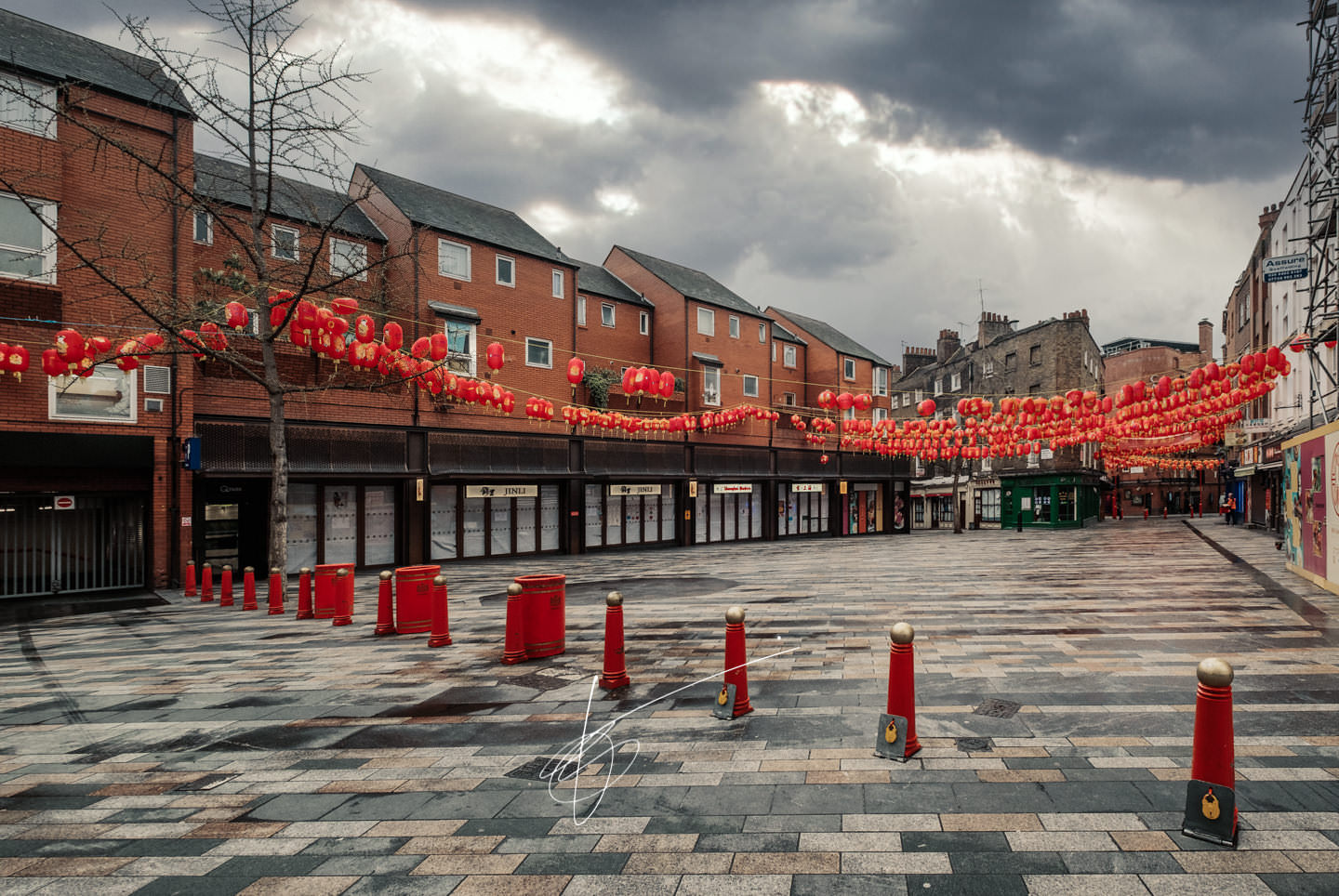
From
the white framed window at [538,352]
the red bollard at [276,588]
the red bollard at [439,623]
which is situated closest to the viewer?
the red bollard at [439,623]

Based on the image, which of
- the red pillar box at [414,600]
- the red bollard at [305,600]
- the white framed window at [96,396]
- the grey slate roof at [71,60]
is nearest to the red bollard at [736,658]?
the red pillar box at [414,600]

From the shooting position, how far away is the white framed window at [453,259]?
76.7ft

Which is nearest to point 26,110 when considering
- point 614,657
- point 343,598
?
point 343,598

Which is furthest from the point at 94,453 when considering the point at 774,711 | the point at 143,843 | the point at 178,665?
the point at 774,711

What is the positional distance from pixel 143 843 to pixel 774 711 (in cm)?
472

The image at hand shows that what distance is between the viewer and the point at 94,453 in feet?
50.8

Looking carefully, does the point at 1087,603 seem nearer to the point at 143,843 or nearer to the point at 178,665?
the point at 143,843

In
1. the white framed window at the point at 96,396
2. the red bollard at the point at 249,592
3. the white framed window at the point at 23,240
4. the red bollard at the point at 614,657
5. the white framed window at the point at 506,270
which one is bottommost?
the red bollard at the point at 249,592

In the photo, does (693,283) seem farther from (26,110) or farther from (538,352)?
(26,110)

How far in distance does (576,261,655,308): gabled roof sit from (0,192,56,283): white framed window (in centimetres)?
1671

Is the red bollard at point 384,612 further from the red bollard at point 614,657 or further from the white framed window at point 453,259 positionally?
the white framed window at point 453,259

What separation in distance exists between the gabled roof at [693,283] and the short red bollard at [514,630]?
24431 millimetres
